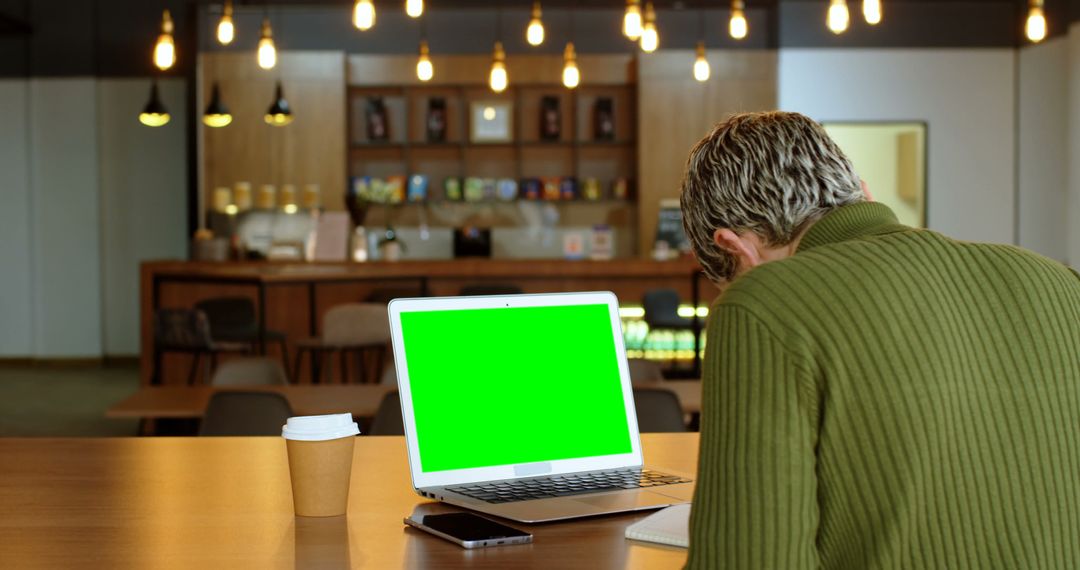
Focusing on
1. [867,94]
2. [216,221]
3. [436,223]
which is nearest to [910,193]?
[867,94]

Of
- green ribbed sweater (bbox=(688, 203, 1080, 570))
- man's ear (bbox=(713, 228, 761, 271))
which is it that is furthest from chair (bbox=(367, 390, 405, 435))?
green ribbed sweater (bbox=(688, 203, 1080, 570))

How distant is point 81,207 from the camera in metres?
11.2

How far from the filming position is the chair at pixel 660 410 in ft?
12.8

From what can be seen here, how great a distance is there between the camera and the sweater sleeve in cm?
115

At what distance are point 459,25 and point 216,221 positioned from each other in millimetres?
2811

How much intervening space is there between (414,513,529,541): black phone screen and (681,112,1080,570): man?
0.43 metres

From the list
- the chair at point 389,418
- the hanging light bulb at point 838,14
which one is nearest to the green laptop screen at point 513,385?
the chair at point 389,418

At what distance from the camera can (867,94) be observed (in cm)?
1017

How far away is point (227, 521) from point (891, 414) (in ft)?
3.27

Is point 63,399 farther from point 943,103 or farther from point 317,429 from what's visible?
point 317,429

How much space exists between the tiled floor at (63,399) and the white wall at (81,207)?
50cm

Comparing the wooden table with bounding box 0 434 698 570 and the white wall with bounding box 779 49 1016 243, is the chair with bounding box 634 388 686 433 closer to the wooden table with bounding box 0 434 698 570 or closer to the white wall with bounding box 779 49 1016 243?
the wooden table with bounding box 0 434 698 570

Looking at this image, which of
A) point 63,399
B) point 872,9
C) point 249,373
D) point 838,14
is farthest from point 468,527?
point 63,399

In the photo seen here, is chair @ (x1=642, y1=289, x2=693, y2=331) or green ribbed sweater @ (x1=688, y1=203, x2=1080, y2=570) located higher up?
green ribbed sweater @ (x1=688, y1=203, x2=1080, y2=570)
